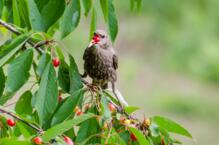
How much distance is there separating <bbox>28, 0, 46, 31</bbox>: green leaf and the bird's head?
85 centimetres

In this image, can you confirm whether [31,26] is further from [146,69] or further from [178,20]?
[178,20]

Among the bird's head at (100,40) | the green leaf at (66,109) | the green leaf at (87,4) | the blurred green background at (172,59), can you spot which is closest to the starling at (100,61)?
the bird's head at (100,40)

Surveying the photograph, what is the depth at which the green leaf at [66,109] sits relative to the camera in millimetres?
2441

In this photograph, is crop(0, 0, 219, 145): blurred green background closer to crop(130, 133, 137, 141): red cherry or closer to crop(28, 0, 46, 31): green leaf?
crop(130, 133, 137, 141): red cherry

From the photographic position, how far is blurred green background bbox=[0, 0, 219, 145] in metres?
10.6

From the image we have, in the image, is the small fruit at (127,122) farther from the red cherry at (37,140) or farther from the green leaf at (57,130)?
the red cherry at (37,140)

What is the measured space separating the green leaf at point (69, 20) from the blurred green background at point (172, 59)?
720cm

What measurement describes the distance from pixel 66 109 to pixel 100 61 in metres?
1.04

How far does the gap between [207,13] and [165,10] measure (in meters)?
0.62

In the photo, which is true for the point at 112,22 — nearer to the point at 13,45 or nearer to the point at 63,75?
the point at 63,75

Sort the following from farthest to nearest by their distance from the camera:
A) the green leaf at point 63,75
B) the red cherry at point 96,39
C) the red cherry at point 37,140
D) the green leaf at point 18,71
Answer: the red cherry at point 96,39 → the green leaf at point 63,75 → the green leaf at point 18,71 → the red cherry at point 37,140

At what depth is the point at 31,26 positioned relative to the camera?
2.51m

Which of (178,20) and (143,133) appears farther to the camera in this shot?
(178,20)

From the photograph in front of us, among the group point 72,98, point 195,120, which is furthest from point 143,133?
point 195,120
